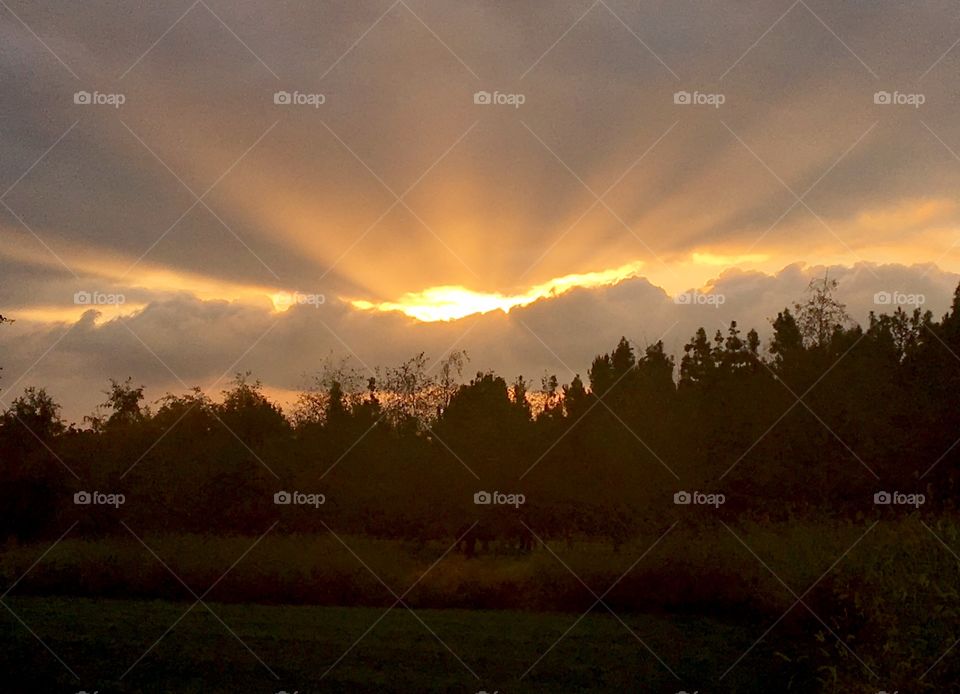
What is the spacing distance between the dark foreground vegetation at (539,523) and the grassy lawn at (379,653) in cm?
9

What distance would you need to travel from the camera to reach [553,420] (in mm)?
39781

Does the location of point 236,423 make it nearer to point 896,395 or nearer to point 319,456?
point 319,456

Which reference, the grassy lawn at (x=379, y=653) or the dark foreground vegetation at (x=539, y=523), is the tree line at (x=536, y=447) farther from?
the grassy lawn at (x=379, y=653)

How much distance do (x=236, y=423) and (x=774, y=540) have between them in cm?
2555

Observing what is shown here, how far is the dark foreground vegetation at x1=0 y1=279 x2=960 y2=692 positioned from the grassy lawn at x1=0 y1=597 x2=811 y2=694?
0.09m

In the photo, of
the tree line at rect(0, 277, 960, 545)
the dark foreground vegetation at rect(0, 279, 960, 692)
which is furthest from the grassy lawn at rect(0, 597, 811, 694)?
the tree line at rect(0, 277, 960, 545)

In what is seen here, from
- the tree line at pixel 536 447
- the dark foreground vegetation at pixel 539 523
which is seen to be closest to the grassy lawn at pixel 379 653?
the dark foreground vegetation at pixel 539 523

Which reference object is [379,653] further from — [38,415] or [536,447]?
[38,415]

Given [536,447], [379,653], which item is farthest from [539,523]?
[379,653]

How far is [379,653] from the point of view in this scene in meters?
19.2

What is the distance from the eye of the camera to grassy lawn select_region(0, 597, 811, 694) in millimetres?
17531

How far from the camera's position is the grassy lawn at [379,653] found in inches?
690

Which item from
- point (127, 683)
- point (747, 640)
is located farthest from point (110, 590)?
point (747, 640)

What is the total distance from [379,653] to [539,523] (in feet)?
53.8
